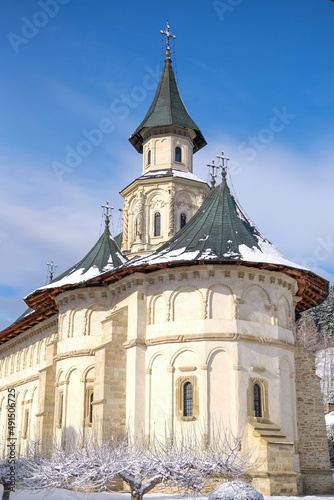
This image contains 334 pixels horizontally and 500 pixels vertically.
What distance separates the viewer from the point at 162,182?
3800 cm

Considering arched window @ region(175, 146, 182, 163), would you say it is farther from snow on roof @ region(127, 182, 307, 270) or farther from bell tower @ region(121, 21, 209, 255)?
snow on roof @ region(127, 182, 307, 270)

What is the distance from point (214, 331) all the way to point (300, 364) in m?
6.29

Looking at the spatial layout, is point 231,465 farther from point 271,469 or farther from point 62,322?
point 62,322

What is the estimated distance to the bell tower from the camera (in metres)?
37.7

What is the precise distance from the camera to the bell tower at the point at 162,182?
3766 centimetres

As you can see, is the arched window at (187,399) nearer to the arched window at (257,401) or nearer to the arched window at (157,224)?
the arched window at (257,401)

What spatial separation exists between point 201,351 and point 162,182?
14.8m

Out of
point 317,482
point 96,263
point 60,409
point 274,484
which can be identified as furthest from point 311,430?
point 96,263

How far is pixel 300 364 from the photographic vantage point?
2988 centimetres

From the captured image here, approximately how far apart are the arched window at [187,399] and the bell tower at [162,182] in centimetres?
1243

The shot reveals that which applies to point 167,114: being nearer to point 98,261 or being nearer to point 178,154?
point 178,154

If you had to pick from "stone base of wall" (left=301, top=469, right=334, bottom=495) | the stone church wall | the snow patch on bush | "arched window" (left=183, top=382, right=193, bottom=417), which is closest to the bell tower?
the stone church wall

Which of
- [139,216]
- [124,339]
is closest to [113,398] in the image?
[124,339]

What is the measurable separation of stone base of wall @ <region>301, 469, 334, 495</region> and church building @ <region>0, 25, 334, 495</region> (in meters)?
0.04
